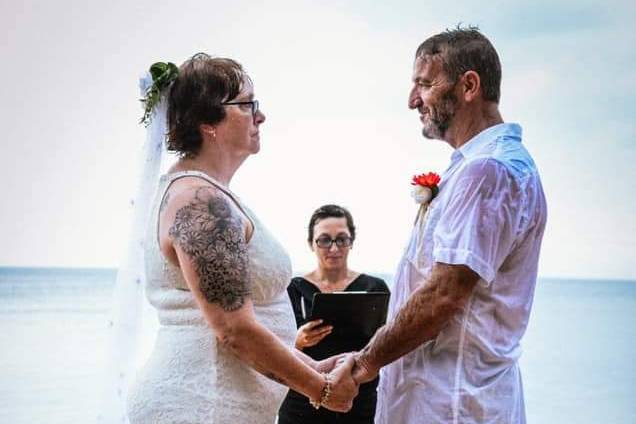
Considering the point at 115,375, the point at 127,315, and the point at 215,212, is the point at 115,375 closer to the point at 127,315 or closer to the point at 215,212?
the point at 127,315

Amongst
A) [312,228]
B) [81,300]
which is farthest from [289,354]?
[81,300]

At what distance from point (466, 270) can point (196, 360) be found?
2.02ft

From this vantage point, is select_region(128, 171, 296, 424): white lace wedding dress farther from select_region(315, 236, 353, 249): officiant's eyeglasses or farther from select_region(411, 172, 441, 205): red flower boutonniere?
select_region(315, 236, 353, 249): officiant's eyeglasses

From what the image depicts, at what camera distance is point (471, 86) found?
1.98m

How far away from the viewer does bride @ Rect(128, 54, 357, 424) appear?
1757 mm

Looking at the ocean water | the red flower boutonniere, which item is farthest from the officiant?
the red flower boutonniere

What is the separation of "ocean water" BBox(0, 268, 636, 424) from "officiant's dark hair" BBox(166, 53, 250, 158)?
69 centimetres

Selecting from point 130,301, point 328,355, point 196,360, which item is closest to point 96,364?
point 328,355

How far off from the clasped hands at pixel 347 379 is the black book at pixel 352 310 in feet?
2.06

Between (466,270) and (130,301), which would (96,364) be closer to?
(130,301)

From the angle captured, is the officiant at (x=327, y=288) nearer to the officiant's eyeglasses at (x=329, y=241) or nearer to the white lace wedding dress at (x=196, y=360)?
the officiant's eyeglasses at (x=329, y=241)

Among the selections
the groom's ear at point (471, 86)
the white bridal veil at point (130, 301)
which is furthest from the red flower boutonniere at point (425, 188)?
the white bridal veil at point (130, 301)

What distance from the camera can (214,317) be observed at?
1766mm

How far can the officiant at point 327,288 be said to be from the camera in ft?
10.2
